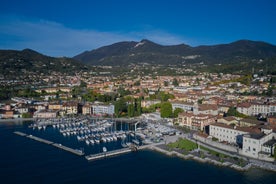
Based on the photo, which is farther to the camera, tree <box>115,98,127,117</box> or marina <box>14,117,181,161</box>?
tree <box>115,98,127,117</box>

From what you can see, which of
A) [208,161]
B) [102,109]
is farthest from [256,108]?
[102,109]

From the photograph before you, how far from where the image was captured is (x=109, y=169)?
13305 millimetres

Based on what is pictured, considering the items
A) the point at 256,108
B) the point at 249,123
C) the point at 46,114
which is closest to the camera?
the point at 249,123

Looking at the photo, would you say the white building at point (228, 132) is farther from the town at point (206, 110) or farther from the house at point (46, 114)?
the house at point (46, 114)

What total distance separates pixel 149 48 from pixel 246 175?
126 meters

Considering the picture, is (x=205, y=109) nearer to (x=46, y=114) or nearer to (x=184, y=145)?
(x=184, y=145)

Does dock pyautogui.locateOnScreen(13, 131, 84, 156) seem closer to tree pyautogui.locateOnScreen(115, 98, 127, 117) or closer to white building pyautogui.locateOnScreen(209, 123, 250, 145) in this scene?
white building pyautogui.locateOnScreen(209, 123, 250, 145)

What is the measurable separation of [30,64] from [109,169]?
5928 cm

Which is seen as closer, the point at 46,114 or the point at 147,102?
the point at 46,114

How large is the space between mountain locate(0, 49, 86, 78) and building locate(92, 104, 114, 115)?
3279 centimetres

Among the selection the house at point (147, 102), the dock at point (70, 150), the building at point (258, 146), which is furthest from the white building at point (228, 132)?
the house at point (147, 102)

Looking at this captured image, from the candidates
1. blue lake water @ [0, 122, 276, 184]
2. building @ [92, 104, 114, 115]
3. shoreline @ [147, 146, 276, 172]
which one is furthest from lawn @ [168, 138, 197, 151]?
building @ [92, 104, 114, 115]

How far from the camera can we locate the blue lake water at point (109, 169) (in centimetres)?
1205

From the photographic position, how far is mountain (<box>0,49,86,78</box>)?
192 ft
